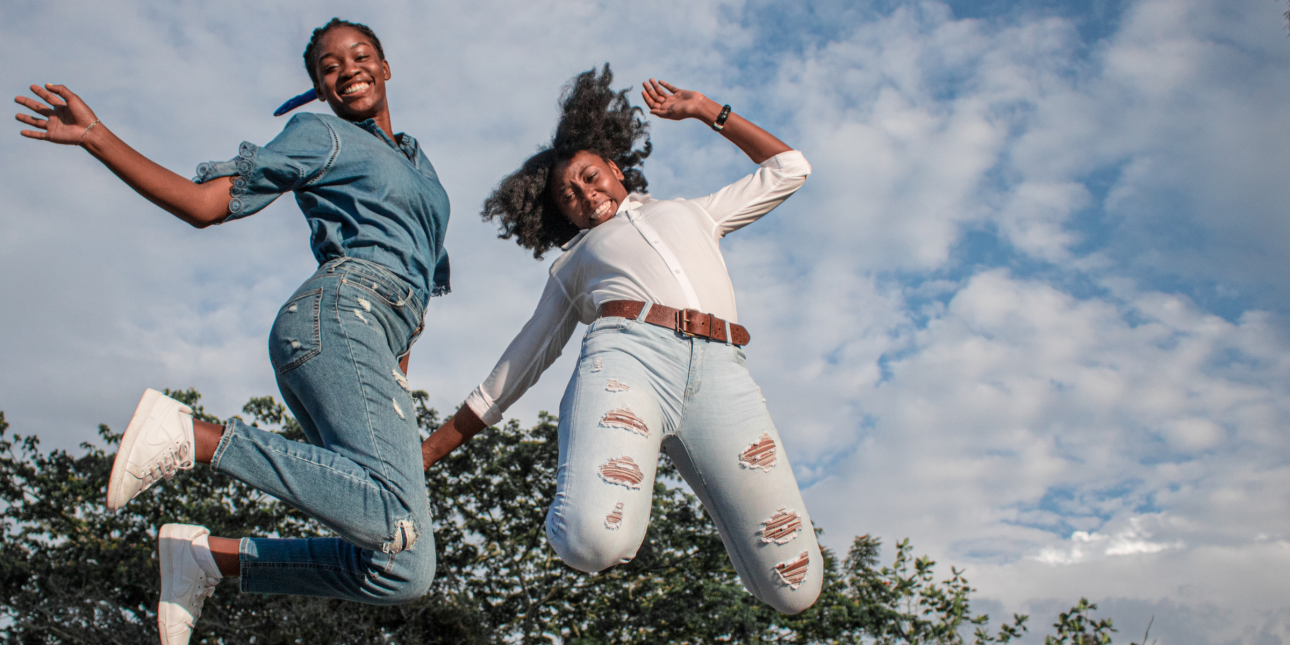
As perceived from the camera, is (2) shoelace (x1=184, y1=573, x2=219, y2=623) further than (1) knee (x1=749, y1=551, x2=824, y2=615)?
No

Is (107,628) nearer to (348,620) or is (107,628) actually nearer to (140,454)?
(348,620)

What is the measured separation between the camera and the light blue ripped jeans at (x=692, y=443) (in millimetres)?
2896

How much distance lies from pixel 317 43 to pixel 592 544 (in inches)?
86.8

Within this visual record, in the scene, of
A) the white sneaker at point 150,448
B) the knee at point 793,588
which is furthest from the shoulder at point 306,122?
the knee at point 793,588

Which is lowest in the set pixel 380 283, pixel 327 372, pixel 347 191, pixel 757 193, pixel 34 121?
pixel 327 372

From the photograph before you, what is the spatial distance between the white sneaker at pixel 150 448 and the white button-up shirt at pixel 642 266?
118cm

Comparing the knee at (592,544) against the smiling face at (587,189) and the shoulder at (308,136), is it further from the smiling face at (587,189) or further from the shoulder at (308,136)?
the smiling face at (587,189)

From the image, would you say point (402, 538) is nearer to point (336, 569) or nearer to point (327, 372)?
point (336, 569)

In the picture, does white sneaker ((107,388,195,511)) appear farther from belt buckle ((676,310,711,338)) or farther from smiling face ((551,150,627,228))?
smiling face ((551,150,627,228))

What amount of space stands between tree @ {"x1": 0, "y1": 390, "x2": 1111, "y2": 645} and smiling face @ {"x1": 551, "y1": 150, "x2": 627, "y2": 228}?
8519mm

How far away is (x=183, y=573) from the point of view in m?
2.91

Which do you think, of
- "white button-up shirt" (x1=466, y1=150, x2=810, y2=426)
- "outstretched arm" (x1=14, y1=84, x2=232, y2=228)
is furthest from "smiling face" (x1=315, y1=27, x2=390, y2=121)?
"white button-up shirt" (x1=466, y1=150, x2=810, y2=426)

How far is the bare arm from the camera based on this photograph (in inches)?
132

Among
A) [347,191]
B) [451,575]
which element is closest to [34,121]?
[347,191]
